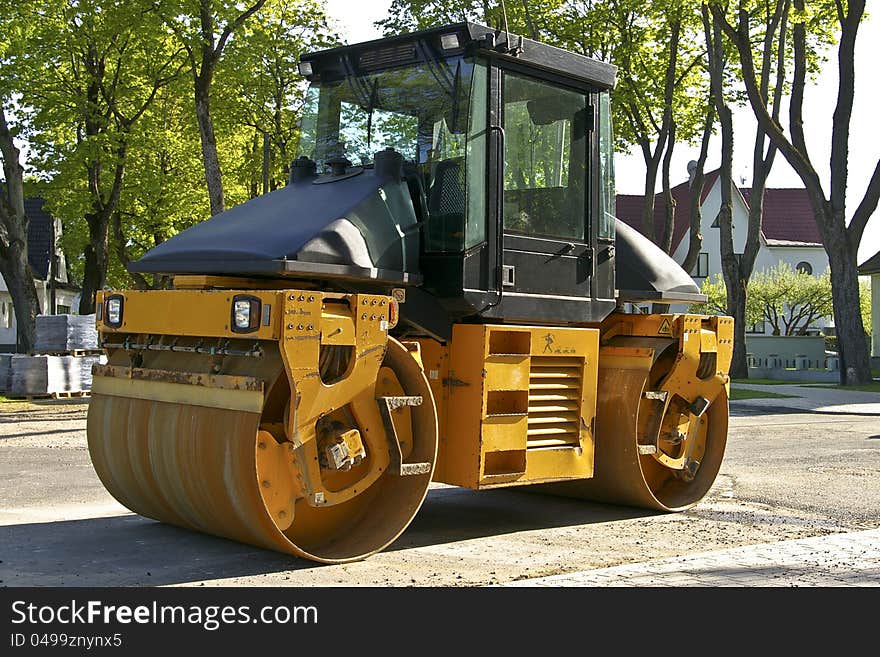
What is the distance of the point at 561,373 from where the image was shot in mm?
8969

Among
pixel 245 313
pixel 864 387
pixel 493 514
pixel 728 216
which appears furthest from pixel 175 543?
pixel 728 216

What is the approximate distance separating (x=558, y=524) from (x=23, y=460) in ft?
19.8

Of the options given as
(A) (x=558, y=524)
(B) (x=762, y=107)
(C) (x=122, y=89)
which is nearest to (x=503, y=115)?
(A) (x=558, y=524)

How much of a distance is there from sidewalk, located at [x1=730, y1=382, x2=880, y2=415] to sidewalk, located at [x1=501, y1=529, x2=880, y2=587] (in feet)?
50.3

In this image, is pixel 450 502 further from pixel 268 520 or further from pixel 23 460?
pixel 23 460

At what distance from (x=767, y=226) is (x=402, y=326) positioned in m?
59.9

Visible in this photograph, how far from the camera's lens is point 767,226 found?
65688 millimetres

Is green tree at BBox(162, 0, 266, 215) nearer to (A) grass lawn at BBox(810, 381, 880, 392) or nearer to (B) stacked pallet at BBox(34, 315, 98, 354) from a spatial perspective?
(B) stacked pallet at BBox(34, 315, 98, 354)

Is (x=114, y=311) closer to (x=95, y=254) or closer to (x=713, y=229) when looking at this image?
(x=95, y=254)

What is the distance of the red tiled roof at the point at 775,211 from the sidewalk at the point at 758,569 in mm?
55224

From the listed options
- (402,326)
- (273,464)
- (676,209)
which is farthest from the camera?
(676,209)

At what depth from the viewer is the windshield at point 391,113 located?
8.48 m

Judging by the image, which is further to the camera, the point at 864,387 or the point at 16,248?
the point at 864,387

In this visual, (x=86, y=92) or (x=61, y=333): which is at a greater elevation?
(x=86, y=92)
